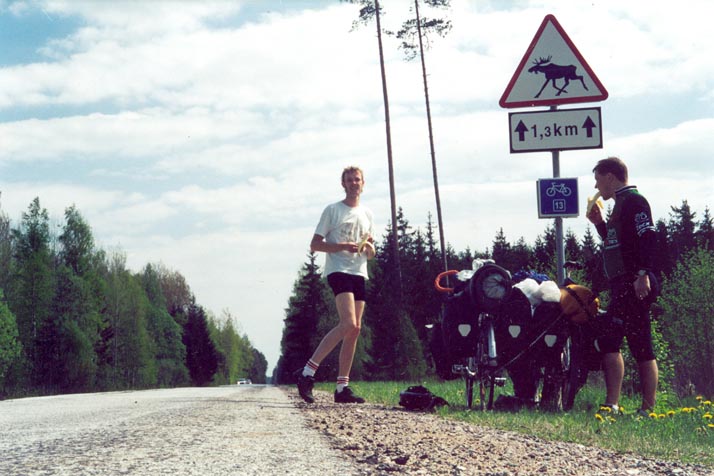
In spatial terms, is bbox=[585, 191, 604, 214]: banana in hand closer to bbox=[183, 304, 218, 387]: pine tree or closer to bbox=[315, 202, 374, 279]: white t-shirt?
bbox=[315, 202, 374, 279]: white t-shirt

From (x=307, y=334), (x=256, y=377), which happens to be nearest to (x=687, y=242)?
(x=307, y=334)

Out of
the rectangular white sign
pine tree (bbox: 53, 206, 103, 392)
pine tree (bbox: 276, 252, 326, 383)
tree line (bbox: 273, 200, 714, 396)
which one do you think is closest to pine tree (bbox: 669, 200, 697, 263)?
tree line (bbox: 273, 200, 714, 396)

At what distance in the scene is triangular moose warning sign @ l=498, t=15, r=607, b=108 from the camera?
7883 millimetres

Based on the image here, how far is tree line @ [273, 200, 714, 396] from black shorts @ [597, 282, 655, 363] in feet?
1.67

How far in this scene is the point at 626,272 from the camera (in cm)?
661

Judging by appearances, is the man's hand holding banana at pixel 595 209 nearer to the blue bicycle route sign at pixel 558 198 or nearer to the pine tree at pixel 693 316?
the blue bicycle route sign at pixel 558 198

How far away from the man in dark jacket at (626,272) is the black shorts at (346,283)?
2.26 metres

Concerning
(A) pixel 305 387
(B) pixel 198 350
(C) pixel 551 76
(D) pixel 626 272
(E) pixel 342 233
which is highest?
(C) pixel 551 76

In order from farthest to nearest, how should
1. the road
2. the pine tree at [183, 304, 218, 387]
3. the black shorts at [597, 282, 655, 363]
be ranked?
the pine tree at [183, 304, 218, 387] → the black shorts at [597, 282, 655, 363] → the road

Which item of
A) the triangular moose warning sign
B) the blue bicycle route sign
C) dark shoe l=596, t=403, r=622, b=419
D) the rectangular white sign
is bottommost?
dark shoe l=596, t=403, r=622, b=419

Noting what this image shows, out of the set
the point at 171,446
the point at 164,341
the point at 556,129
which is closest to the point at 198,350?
the point at 164,341

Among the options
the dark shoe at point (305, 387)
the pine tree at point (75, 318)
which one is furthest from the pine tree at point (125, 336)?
the dark shoe at point (305, 387)

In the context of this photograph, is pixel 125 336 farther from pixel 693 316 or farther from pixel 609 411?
pixel 609 411

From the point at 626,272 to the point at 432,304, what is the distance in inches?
2315
